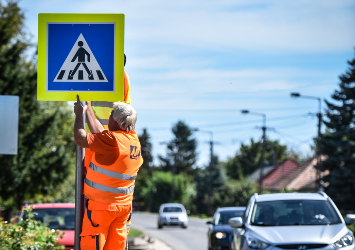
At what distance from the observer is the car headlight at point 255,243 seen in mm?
7285

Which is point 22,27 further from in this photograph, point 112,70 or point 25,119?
point 112,70

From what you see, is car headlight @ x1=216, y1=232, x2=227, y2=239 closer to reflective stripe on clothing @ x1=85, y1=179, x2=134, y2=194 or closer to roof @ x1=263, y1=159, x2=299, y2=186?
reflective stripe on clothing @ x1=85, y1=179, x2=134, y2=194

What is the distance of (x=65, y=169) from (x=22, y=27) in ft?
23.4

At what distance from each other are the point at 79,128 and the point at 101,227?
2.51 feet

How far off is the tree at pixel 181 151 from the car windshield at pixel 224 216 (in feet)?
310

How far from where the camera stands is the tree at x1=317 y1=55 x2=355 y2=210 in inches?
1411

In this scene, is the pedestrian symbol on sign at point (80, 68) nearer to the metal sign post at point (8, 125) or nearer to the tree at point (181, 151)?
the metal sign post at point (8, 125)

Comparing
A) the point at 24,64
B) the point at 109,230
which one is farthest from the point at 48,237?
the point at 24,64

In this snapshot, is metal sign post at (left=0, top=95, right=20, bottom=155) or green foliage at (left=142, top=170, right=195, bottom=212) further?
green foliage at (left=142, top=170, right=195, bottom=212)

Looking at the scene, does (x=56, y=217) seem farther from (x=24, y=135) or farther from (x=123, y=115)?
(x=24, y=135)

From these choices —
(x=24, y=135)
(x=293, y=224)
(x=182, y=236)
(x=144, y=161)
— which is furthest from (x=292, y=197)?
(x=144, y=161)

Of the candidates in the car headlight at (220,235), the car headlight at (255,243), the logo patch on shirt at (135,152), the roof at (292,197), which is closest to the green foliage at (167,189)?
the car headlight at (220,235)

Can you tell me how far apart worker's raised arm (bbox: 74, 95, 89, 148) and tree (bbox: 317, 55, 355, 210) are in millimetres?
32926

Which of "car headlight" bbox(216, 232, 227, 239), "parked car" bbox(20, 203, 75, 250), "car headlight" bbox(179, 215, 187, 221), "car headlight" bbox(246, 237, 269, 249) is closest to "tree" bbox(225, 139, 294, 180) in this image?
"car headlight" bbox(179, 215, 187, 221)
